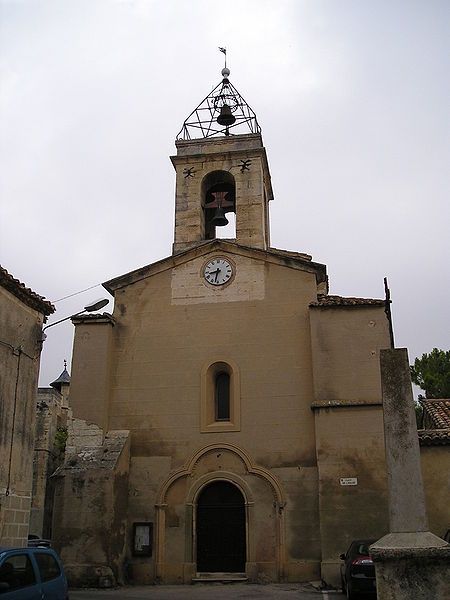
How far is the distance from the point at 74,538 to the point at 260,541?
14.9 feet

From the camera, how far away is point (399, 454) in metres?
7.66

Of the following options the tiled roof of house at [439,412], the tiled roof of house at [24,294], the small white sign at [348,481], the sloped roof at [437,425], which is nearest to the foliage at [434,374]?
the sloped roof at [437,425]

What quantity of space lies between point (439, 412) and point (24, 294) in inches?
527

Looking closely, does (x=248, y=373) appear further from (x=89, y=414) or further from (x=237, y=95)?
(x=237, y=95)

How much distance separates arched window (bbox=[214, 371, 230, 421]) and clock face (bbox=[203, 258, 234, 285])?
8.82 ft

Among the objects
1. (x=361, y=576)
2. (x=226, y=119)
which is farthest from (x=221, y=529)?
(x=226, y=119)

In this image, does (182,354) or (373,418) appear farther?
(182,354)

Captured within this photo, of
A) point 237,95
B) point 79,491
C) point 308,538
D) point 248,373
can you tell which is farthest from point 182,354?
point 237,95

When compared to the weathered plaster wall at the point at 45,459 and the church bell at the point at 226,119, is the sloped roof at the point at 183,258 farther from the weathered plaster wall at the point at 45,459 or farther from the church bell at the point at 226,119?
the weathered plaster wall at the point at 45,459

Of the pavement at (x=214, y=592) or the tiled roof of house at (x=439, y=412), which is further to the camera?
the tiled roof of house at (x=439, y=412)

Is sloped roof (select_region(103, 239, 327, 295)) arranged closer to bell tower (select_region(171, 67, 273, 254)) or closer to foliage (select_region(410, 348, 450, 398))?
bell tower (select_region(171, 67, 273, 254))

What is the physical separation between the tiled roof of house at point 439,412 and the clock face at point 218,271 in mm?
7298

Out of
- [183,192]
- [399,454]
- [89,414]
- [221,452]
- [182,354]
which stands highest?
[183,192]

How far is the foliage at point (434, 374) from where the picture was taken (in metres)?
32.5
